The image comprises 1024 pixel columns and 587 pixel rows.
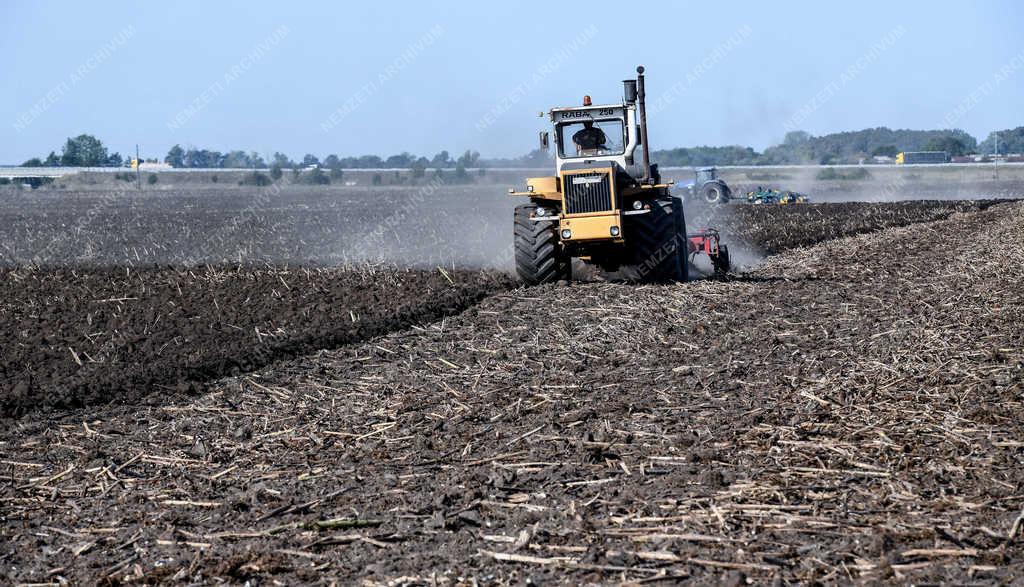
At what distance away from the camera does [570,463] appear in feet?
21.0

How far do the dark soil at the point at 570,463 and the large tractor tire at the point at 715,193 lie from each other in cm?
2955

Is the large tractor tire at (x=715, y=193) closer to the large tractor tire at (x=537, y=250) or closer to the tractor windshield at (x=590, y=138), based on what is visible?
the tractor windshield at (x=590, y=138)

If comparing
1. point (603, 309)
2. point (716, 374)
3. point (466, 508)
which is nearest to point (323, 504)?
point (466, 508)

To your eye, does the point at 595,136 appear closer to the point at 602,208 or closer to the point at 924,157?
the point at 602,208

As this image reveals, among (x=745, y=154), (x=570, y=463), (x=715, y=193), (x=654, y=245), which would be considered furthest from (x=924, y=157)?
(x=570, y=463)

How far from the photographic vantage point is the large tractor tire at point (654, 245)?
14.4m

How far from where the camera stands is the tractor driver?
15.1m

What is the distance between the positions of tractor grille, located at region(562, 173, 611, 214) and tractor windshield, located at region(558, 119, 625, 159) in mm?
924

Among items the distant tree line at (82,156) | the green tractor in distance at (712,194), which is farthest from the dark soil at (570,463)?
the distant tree line at (82,156)

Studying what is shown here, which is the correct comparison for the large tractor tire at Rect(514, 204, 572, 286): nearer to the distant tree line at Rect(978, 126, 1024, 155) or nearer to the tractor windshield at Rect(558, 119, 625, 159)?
the tractor windshield at Rect(558, 119, 625, 159)

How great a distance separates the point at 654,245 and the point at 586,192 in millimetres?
1167

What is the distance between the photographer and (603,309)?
12211 millimetres

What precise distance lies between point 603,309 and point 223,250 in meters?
13.2

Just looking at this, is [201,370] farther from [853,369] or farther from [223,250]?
[223,250]
